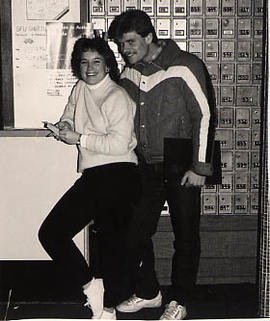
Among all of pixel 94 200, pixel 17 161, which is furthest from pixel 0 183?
pixel 94 200

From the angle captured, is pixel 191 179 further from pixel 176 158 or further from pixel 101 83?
pixel 101 83

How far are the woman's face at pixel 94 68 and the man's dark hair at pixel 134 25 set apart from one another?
9 cm

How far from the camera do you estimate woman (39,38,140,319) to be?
149 centimetres

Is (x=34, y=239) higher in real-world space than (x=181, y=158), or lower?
lower

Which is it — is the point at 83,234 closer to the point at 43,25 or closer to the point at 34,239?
the point at 34,239

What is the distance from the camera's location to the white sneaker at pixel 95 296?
158 centimetres

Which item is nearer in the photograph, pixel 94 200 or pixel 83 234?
pixel 94 200

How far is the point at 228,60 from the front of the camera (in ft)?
5.68

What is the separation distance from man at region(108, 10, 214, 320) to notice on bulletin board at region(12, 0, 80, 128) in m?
0.18

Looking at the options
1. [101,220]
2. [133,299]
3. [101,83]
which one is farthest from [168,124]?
[133,299]

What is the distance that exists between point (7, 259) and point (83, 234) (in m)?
0.24

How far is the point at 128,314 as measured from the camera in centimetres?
165

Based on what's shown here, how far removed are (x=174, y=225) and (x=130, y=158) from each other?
24cm

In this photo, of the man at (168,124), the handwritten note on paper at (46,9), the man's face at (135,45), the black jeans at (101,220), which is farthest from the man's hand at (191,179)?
the handwritten note on paper at (46,9)
